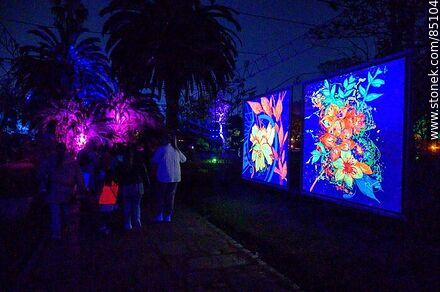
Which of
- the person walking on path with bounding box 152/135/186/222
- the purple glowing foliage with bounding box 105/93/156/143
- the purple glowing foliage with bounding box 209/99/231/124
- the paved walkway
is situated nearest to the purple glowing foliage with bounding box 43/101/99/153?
the purple glowing foliage with bounding box 105/93/156/143

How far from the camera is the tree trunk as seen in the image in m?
16.8

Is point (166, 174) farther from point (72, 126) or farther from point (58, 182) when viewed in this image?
point (72, 126)

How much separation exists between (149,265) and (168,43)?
13.3 metres

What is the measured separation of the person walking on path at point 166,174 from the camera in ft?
24.5

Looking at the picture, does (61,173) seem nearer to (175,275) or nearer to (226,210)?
(175,275)

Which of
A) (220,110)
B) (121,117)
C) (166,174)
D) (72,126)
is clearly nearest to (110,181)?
(166,174)

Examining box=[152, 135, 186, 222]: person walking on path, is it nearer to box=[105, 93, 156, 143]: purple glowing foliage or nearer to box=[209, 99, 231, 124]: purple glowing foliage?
box=[105, 93, 156, 143]: purple glowing foliage

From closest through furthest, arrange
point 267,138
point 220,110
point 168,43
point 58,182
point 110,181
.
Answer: point 58,182 < point 110,181 < point 267,138 < point 168,43 < point 220,110

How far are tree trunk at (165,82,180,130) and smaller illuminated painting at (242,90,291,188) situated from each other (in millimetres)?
5610

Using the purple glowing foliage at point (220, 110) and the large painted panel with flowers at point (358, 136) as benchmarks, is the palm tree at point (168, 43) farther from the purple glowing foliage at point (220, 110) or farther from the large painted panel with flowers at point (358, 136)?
the purple glowing foliage at point (220, 110)

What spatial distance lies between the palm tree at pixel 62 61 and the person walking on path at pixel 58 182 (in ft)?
37.6

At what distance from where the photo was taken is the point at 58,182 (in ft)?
20.8

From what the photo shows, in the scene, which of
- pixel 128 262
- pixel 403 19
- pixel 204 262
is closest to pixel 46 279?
pixel 128 262

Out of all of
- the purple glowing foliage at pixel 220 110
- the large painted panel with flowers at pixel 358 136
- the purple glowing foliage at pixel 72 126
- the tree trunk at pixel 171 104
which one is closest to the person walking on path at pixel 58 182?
the large painted panel with flowers at pixel 358 136
